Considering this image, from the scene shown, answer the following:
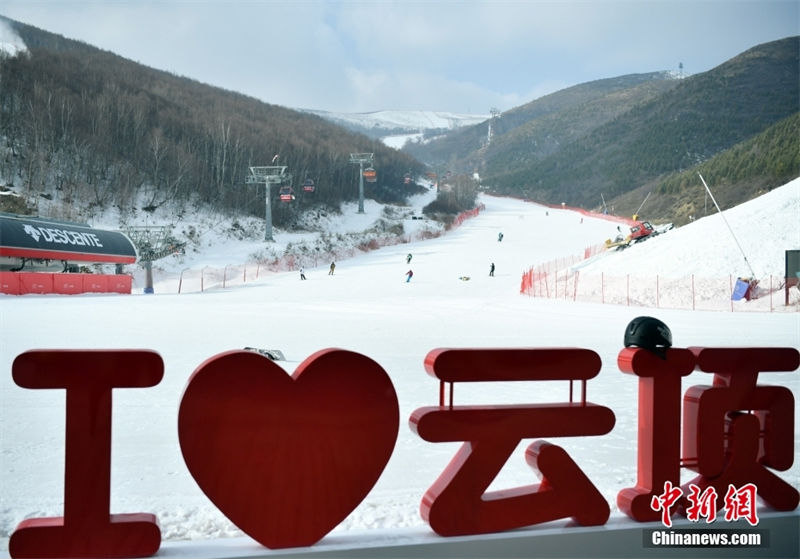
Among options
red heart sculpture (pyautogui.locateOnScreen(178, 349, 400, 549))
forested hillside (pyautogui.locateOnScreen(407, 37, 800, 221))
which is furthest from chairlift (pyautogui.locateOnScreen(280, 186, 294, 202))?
forested hillside (pyautogui.locateOnScreen(407, 37, 800, 221))

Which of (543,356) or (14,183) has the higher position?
(14,183)

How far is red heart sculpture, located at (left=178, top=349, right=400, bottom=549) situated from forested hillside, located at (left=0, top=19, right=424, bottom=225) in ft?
141

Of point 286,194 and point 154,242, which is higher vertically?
point 286,194

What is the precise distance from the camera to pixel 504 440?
4348 millimetres

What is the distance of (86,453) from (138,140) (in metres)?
61.5

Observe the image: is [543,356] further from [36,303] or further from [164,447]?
[36,303]

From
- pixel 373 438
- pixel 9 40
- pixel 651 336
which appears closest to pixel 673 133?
pixel 9 40

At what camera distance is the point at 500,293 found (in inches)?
1340

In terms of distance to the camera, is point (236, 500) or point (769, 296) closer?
point (236, 500)

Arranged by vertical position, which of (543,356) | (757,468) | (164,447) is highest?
(543,356)

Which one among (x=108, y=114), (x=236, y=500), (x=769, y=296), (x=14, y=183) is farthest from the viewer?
(x=108, y=114)

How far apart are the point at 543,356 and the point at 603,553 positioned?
1.28 m

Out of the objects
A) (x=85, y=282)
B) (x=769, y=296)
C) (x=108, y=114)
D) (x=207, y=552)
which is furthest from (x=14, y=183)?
(x=207, y=552)

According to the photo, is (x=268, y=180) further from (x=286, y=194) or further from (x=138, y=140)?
(x=138, y=140)
